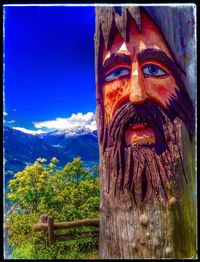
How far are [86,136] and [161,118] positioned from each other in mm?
959

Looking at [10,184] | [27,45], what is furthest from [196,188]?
[27,45]

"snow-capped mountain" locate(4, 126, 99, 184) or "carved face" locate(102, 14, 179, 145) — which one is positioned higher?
"carved face" locate(102, 14, 179, 145)

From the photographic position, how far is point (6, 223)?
213 inches

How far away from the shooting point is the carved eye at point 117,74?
16.9 feet

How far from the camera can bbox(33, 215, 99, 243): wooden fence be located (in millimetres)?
5418

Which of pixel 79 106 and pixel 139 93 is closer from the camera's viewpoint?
pixel 139 93

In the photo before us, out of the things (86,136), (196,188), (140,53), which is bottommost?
(196,188)

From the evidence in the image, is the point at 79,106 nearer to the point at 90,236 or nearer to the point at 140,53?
the point at 140,53

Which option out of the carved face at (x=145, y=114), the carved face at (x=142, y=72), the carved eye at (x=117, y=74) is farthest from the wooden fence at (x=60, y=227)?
the carved eye at (x=117, y=74)

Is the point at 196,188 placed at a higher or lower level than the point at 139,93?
lower

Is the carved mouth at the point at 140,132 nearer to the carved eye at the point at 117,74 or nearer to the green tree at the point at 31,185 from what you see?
the carved eye at the point at 117,74

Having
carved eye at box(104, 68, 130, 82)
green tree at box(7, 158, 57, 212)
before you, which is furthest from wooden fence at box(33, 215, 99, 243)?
carved eye at box(104, 68, 130, 82)

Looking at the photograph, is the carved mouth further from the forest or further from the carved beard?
the forest

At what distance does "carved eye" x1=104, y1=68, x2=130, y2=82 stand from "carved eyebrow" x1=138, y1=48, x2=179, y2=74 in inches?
7.7
